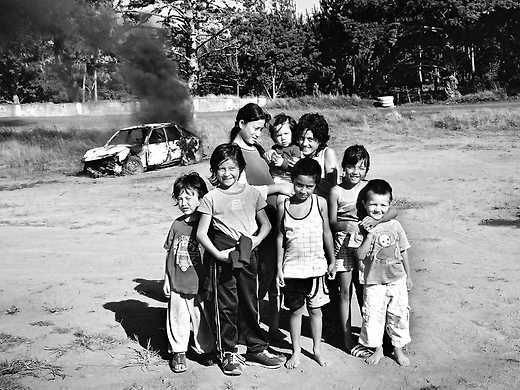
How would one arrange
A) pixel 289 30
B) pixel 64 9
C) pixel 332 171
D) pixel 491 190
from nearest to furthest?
pixel 332 171
pixel 491 190
pixel 64 9
pixel 289 30

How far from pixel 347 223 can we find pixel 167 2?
1190 inches

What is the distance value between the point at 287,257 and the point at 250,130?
1022 mm

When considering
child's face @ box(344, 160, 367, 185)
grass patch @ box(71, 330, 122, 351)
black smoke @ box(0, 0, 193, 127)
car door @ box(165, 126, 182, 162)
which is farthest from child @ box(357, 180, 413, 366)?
black smoke @ box(0, 0, 193, 127)

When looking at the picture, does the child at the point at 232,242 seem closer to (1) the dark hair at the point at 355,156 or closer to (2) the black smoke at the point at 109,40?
(1) the dark hair at the point at 355,156

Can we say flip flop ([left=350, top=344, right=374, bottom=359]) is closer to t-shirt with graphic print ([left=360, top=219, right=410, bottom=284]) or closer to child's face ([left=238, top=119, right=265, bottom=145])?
t-shirt with graphic print ([left=360, top=219, right=410, bottom=284])

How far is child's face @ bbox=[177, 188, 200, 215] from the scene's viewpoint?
495 centimetres

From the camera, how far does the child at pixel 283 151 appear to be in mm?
5273

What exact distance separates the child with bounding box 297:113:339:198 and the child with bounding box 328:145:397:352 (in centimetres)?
19

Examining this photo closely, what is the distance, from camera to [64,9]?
2244 cm

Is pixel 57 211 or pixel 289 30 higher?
pixel 289 30

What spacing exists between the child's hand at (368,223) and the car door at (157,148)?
1518 centimetres

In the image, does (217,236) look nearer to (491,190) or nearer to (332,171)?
(332,171)

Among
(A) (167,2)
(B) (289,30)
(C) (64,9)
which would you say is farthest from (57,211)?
(B) (289,30)

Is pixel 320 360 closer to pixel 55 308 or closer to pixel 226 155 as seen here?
pixel 226 155
